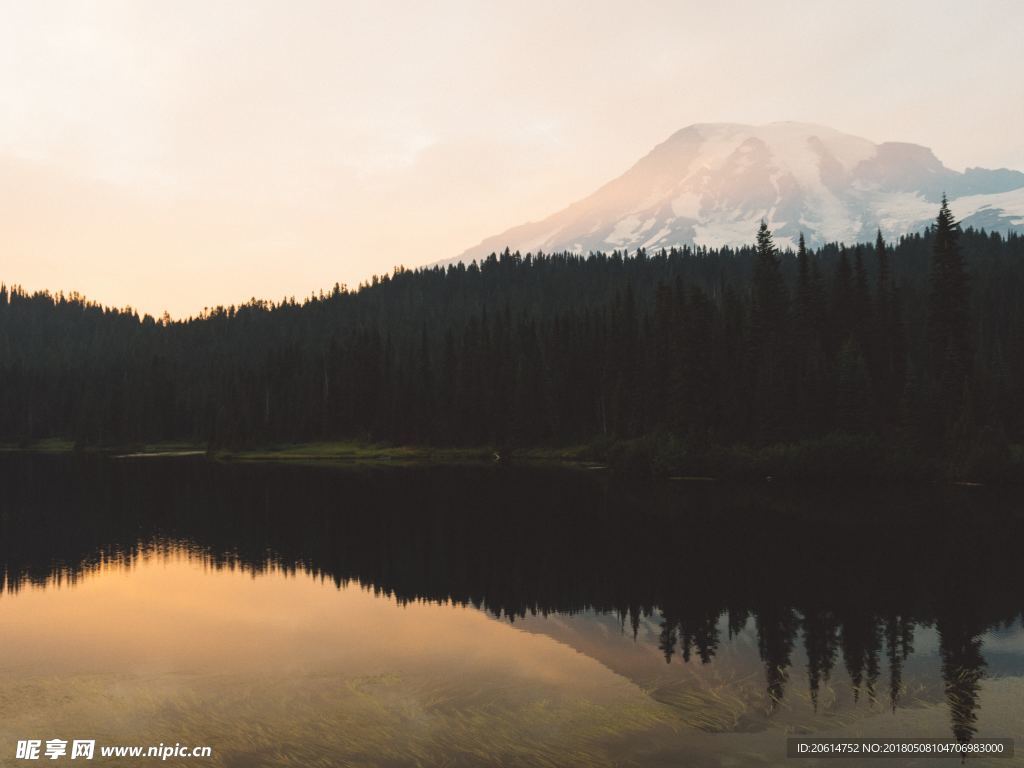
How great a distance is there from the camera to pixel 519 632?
1121 inches

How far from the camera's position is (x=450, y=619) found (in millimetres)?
30672

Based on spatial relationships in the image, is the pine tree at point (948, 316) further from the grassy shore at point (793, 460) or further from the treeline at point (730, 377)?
the grassy shore at point (793, 460)

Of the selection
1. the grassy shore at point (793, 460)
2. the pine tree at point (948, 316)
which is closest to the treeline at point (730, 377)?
the pine tree at point (948, 316)

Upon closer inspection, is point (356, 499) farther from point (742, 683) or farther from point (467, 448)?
point (467, 448)

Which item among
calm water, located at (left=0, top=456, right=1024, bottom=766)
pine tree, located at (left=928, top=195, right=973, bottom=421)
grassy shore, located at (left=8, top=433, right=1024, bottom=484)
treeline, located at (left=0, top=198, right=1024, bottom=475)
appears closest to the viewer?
calm water, located at (left=0, top=456, right=1024, bottom=766)

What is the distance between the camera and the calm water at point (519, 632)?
18.5 meters

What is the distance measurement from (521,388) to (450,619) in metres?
109

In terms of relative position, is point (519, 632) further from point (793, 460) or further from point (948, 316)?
point (948, 316)

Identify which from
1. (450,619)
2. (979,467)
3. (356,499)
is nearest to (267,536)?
(356,499)

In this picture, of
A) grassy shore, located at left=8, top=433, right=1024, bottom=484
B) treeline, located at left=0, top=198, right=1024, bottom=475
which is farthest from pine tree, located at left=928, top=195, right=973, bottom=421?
grassy shore, located at left=8, top=433, right=1024, bottom=484

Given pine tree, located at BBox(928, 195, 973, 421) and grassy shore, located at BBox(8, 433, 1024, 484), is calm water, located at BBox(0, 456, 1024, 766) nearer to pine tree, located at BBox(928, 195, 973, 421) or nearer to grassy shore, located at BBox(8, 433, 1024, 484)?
grassy shore, located at BBox(8, 433, 1024, 484)

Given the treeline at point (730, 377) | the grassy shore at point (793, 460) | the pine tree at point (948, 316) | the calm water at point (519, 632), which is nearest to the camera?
the calm water at point (519, 632)

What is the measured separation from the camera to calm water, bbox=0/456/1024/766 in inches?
728

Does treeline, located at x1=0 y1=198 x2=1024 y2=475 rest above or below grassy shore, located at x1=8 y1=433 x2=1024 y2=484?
above
